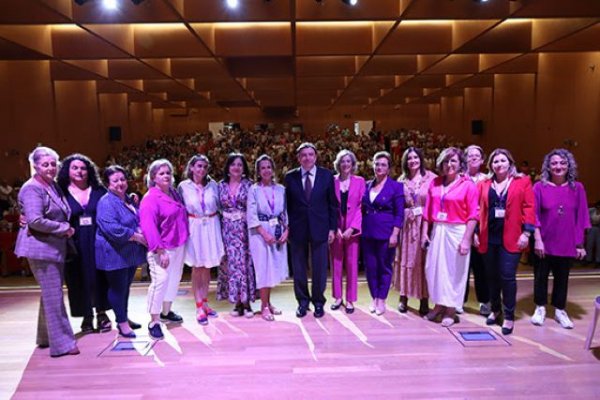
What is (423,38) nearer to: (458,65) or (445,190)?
(458,65)

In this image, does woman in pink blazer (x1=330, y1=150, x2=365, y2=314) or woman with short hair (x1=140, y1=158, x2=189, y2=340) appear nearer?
woman with short hair (x1=140, y1=158, x2=189, y2=340)

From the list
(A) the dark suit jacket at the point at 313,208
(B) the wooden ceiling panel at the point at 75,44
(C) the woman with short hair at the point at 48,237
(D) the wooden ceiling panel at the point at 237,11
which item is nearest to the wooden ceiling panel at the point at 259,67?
(B) the wooden ceiling panel at the point at 75,44

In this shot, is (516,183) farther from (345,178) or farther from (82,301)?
(82,301)

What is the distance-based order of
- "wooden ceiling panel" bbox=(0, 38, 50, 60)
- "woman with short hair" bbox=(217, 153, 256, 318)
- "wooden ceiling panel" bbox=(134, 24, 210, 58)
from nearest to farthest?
1. "woman with short hair" bbox=(217, 153, 256, 318)
2. "wooden ceiling panel" bbox=(0, 38, 50, 60)
3. "wooden ceiling panel" bbox=(134, 24, 210, 58)

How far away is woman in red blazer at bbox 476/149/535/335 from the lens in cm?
323

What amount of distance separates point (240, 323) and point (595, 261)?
175 inches

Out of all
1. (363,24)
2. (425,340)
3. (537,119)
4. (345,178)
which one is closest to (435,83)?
(537,119)

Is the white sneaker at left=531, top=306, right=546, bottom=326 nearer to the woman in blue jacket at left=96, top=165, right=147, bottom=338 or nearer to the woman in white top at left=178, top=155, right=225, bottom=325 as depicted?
the woman in white top at left=178, top=155, right=225, bottom=325

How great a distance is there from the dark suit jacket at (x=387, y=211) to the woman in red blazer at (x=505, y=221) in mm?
623

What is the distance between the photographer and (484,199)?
338 cm

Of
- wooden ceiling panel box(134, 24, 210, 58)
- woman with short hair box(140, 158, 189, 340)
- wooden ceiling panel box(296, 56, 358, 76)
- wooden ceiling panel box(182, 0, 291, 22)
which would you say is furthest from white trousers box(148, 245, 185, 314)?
wooden ceiling panel box(296, 56, 358, 76)

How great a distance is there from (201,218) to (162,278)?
1.83 ft

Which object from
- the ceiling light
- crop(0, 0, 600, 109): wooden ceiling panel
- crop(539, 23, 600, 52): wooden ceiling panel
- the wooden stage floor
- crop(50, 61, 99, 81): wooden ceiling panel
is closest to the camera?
the wooden stage floor

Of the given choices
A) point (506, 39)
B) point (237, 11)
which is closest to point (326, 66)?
point (506, 39)
